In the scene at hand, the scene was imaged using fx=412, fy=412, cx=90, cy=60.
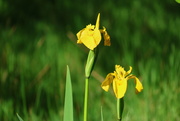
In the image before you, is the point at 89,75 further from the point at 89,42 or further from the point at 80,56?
the point at 80,56

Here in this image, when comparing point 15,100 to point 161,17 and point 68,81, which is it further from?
point 161,17

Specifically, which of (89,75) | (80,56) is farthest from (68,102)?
(80,56)

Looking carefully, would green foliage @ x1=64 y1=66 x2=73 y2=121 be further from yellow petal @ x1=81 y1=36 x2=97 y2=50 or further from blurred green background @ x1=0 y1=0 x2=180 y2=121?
blurred green background @ x1=0 y1=0 x2=180 y2=121

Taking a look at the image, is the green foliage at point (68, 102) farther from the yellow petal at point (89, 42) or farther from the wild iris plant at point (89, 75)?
the yellow petal at point (89, 42)

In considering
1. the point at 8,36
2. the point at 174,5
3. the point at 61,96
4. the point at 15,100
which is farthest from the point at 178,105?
the point at 174,5

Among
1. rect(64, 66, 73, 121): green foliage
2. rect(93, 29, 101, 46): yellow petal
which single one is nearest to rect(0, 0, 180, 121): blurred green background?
rect(64, 66, 73, 121): green foliage
